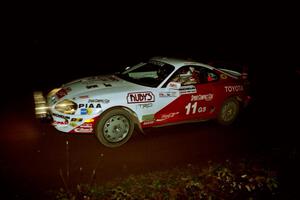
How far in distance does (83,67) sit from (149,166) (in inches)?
323

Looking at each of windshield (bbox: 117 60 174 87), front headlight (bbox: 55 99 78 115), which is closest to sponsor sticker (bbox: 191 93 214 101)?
windshield (bbox: 117 60 174 87)

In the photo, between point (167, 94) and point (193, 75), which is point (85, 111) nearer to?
point (167, 94)

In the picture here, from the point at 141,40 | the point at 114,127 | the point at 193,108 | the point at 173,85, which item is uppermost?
the point at 141,40

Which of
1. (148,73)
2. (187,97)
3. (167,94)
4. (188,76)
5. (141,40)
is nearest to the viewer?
(167,94)

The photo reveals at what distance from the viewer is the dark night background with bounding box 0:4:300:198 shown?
9336mm

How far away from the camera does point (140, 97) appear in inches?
240

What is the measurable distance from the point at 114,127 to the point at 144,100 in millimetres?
749

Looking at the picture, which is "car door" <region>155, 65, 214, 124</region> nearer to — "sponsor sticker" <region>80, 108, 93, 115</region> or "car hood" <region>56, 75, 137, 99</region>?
"car hood" <region>56, 75, 137, 99</region>

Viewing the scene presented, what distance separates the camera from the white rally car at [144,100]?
5.79 m

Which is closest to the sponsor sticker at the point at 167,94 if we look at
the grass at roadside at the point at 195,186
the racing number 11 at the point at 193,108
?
the racing number 11 at the point at 193,108

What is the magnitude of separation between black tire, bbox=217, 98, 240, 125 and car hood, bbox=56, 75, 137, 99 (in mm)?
2258

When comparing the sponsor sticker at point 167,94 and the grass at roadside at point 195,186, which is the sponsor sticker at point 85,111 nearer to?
the sponsor sticker at point 167,94

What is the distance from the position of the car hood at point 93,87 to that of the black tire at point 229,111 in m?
2.26

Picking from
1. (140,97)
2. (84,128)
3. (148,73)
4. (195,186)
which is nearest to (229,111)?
(148,73)
